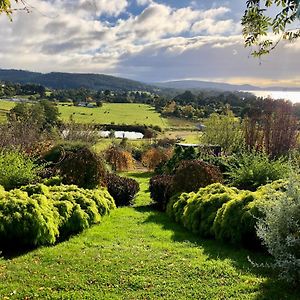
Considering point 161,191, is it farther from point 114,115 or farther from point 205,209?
point 114,115

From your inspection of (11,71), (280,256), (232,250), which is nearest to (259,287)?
(280,256)

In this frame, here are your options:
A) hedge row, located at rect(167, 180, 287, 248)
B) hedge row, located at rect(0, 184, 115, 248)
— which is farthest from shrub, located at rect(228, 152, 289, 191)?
hedge row, located at rect(0, 184, 115, 248)

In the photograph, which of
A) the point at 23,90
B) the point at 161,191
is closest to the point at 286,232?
the point at 161,191

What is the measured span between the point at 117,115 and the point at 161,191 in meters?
53.7

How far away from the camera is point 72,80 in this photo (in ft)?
512

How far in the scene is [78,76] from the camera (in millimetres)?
160125

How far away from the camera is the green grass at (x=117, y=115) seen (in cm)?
5841

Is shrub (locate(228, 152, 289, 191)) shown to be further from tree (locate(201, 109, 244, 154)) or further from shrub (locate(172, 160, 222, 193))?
tree (locate(201, 109, 244, 154))

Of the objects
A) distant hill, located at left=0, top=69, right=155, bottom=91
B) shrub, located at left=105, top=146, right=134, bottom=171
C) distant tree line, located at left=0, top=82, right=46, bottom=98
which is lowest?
shrub, located at left=105, top=146, right=134, bottom=171

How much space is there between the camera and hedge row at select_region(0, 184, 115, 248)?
7.29 metres

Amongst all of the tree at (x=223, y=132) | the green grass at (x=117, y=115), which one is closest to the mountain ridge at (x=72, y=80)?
the green grass at (x=117, y=115)

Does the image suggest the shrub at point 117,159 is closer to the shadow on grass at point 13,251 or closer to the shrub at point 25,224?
the shrub at point 25,224

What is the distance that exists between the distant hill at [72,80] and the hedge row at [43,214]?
14286 centimetres

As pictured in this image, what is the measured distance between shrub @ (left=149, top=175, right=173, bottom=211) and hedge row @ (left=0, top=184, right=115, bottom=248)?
273 centimetres
